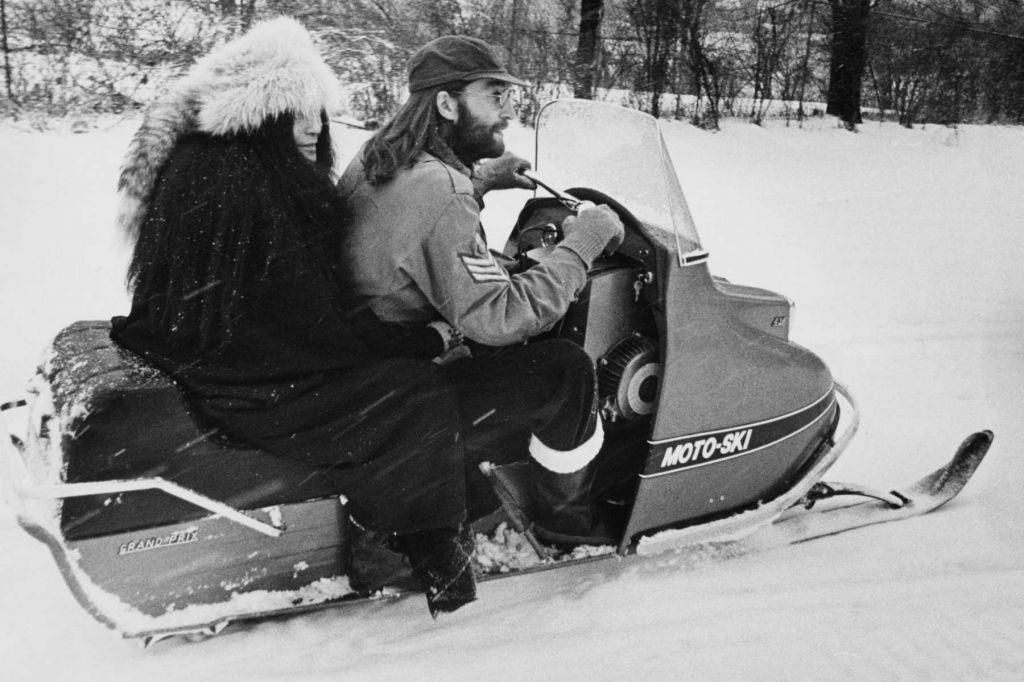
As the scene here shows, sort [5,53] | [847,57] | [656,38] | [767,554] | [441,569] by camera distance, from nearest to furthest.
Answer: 1. [441,569]
2. [767,554]
3. [5,53]
4. [656,38]
5. [847,57]

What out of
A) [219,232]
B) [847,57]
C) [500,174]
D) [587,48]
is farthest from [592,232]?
[847,57]

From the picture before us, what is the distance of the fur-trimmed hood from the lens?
2205mm

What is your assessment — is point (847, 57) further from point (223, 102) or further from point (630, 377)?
point (223, 102)

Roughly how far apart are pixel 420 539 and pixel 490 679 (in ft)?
1.45

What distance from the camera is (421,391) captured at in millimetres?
2340

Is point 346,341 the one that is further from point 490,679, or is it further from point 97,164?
point 97,164

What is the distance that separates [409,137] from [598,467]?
4.09 feet

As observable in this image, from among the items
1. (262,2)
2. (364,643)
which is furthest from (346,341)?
(262,2)

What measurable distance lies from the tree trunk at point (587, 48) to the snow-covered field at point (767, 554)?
2305 mm

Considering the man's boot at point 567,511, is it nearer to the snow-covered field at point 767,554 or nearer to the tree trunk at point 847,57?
the snow-covered field at point 767,554

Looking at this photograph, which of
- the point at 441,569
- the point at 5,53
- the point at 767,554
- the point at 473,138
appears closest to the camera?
the point at 441,569

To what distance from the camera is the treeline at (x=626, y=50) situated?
754cm

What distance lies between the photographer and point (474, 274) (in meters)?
2.36

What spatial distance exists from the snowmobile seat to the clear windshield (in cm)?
134
